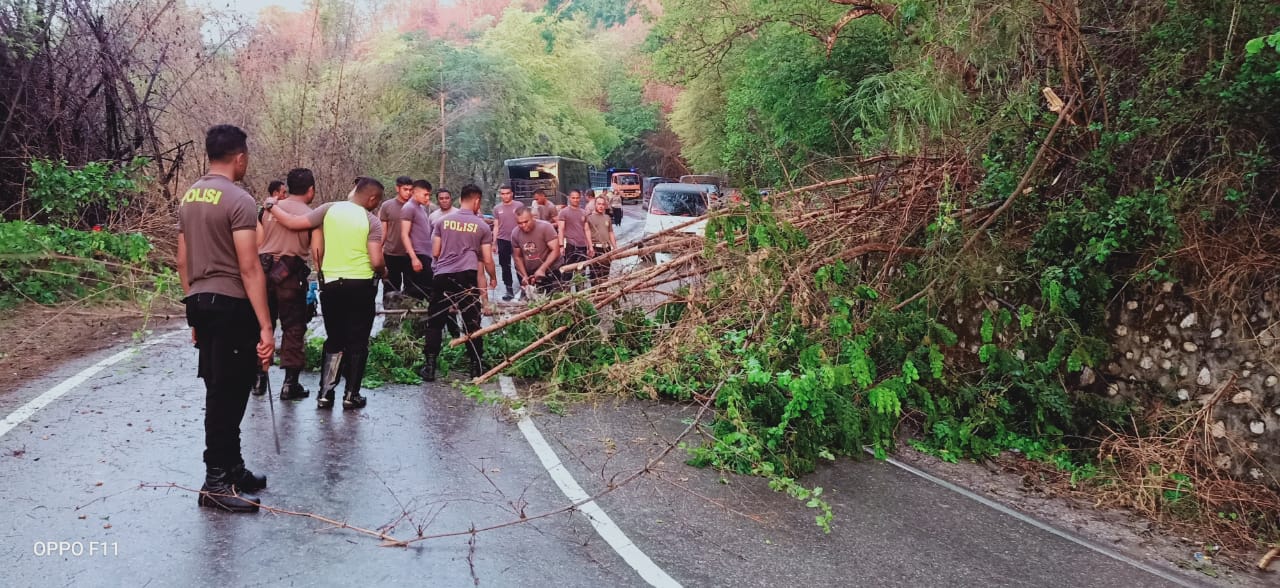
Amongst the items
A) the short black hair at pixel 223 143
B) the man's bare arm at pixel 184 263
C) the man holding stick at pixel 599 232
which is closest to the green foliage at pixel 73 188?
the man holding stick at pixel 599 232

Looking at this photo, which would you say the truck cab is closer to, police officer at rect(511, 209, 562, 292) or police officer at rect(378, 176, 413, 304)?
police officer at rect(511, 209, 562, 292)

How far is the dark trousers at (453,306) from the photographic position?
848 cm

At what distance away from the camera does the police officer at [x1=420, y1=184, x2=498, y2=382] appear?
8.49m

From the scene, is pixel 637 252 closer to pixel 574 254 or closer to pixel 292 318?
pixel 292 318

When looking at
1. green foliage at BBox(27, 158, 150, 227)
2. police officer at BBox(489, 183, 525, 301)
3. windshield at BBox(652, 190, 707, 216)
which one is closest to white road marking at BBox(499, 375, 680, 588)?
police officer at BBox(489, 183, 525, 301)

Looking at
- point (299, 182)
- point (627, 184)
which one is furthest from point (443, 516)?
point (627, 184)

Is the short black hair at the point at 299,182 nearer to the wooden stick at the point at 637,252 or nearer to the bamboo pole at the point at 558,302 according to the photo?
the bamboo pole at the point at 558,302

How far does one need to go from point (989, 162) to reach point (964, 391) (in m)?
2.09

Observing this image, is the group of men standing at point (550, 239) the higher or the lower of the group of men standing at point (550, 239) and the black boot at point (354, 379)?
the higher

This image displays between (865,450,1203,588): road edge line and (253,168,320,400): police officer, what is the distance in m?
4.72

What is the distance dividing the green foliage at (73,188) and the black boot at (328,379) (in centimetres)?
771

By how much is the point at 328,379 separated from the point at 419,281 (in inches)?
107

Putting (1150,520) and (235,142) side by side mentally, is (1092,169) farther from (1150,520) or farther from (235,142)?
(235,142)

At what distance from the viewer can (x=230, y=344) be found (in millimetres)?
4875
